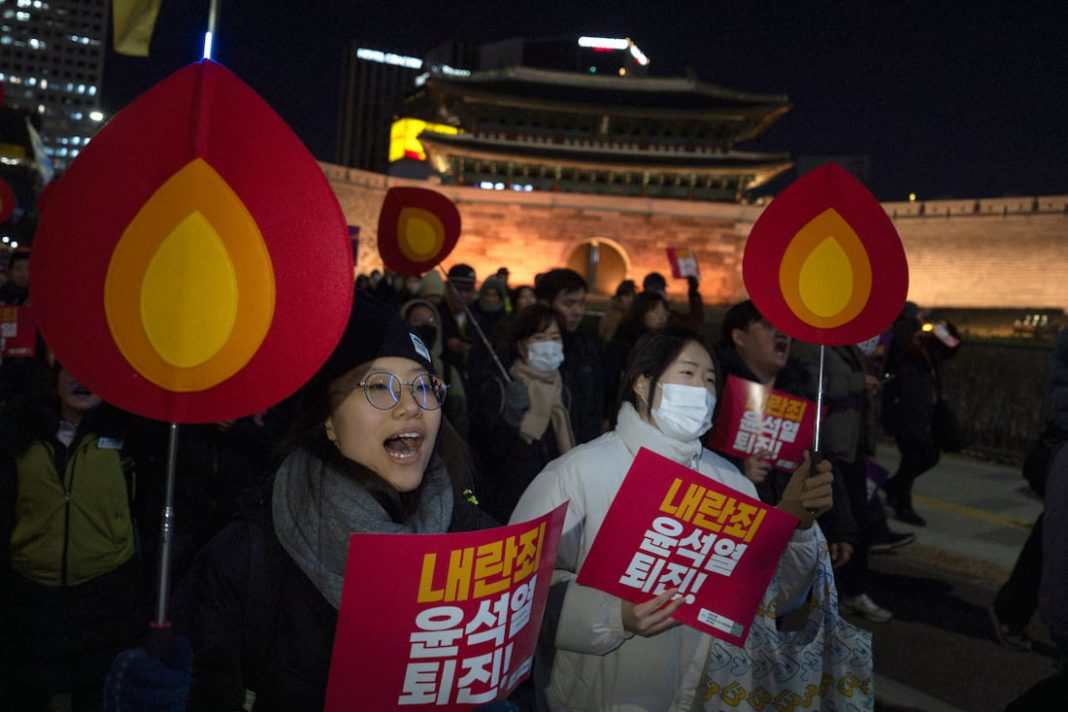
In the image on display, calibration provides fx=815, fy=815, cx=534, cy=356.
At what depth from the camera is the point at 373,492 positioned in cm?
129

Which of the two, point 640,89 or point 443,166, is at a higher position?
point 640,89

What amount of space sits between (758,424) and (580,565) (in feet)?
3.49

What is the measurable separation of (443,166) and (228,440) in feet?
95.4

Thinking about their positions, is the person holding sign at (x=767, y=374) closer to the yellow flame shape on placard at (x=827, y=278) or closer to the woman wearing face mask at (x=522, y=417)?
the yellow flame shape on placard at (x=827, y=278)

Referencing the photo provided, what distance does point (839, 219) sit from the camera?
6.55 feet

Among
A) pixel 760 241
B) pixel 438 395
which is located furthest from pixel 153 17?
pixel 760 241

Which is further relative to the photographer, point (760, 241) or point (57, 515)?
point (57, 515)

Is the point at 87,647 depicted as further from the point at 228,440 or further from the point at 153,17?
the point at 153,17

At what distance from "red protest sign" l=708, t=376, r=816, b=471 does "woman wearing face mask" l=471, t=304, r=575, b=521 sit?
0.82 m

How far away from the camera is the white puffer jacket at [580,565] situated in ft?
5.61

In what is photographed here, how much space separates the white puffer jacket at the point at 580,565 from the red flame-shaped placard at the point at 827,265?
1.36ft

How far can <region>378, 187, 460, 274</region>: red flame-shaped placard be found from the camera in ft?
12.7

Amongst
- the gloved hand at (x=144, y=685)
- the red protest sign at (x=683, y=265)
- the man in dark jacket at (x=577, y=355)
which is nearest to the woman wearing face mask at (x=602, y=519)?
the gloved hand at (x=144, y=685)

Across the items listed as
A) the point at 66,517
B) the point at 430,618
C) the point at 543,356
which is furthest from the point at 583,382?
the point at 430,618
